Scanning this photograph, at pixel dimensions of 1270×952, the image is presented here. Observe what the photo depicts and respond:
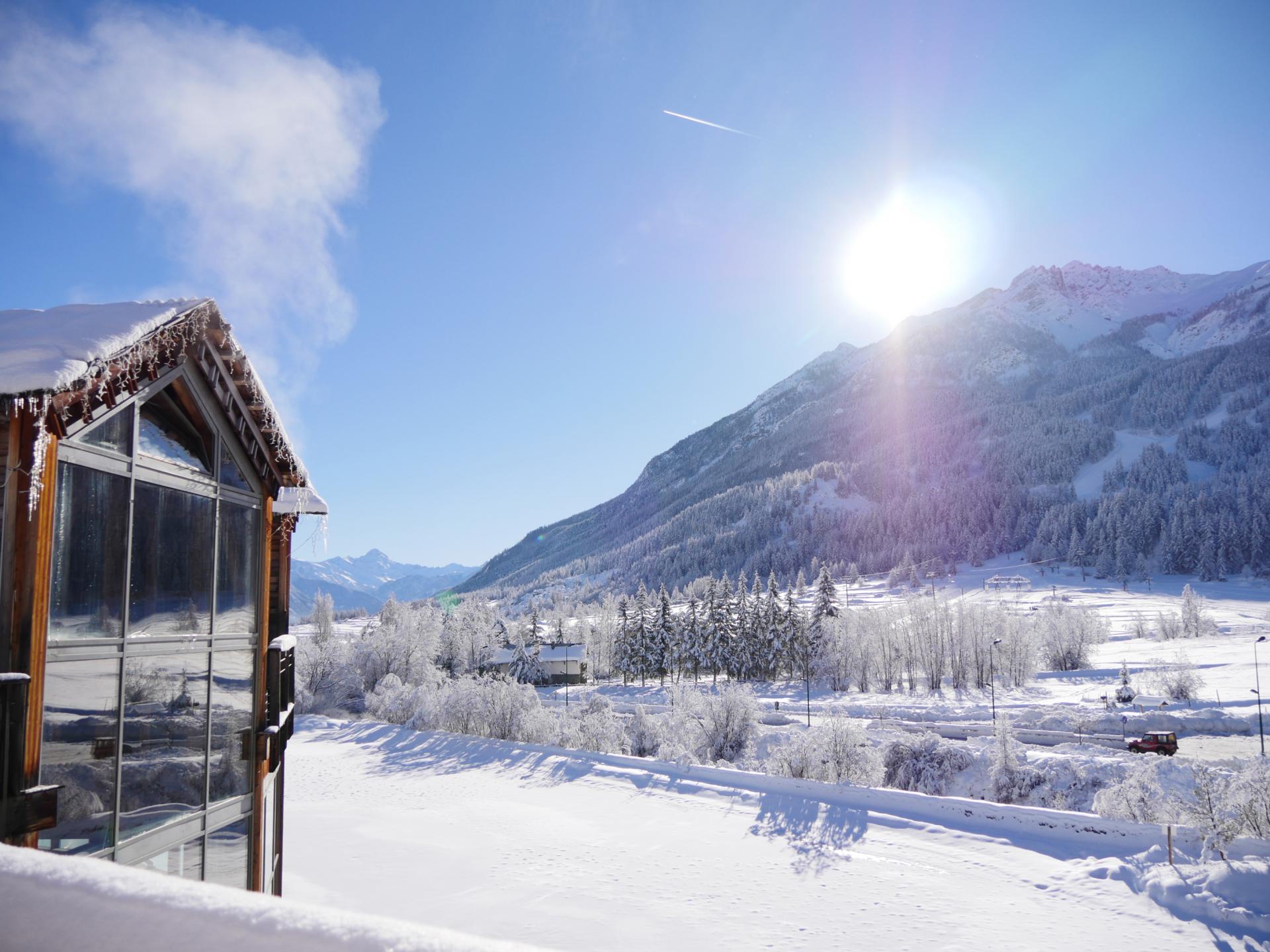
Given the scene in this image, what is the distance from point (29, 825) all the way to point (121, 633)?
1.44 meters

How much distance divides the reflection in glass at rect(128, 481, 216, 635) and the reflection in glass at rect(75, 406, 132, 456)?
333 millimetres

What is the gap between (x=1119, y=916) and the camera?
1180 centimetres

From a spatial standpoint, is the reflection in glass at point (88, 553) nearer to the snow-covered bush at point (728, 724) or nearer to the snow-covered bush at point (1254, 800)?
the snow-covered bush at point (1254, 800)

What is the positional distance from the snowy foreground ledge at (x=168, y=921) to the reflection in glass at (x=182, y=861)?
5105mm

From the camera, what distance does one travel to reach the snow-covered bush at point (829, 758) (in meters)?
23.7

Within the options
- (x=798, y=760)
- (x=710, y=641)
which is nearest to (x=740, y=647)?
(x=710, y=641)

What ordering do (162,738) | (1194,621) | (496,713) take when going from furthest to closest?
1. (1194,621)
2. (496,713)
3. (162,738)

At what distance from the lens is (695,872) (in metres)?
14.9

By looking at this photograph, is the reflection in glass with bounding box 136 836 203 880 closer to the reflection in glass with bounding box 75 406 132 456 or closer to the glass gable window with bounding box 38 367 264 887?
the glass gable window with bounding box 38 367 264 887

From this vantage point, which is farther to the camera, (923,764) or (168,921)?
(923,764)

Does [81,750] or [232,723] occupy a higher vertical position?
[81,750]

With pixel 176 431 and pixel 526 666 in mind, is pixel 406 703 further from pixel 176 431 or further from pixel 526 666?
pixel 176 431

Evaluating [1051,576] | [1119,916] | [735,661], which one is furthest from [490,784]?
[1051,576]

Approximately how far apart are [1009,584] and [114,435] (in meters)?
127
